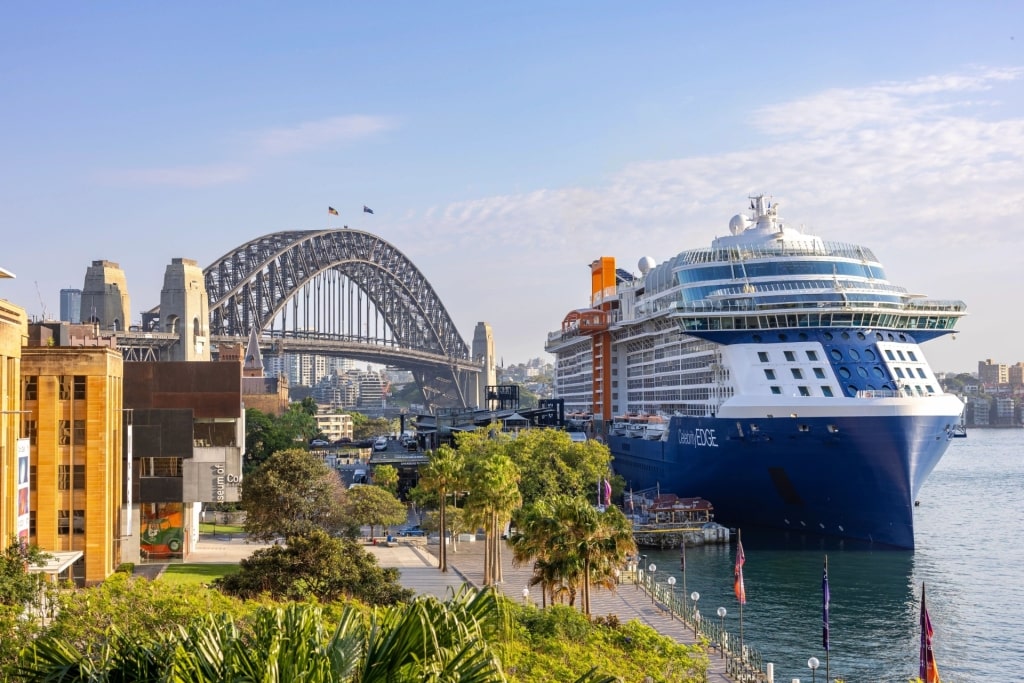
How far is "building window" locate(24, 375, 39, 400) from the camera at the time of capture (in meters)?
43.1

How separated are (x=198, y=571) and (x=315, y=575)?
46.2 feet

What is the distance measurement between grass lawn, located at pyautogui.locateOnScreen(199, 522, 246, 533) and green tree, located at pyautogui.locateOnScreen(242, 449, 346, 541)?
12.6 meters

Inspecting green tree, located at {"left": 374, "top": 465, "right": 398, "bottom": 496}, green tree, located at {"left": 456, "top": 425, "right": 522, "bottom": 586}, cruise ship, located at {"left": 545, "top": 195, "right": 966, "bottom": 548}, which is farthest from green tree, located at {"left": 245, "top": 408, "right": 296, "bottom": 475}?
green tree, located at {"left": 456, "top": 425, "right": 522, "bottom": 586}

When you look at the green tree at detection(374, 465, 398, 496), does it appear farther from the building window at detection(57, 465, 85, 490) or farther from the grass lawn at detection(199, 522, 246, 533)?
the building window at detection(57, 465, 85, 490)

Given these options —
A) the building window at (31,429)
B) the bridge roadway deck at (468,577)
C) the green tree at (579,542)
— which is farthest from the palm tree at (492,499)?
the building window at (31,429)

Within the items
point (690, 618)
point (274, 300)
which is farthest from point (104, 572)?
point (274, 300)

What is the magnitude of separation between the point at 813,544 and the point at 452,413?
82432 millimetres

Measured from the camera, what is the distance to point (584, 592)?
3759 centimetres

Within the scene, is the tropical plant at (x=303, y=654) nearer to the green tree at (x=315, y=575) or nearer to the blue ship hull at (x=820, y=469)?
the green tree at (x=315, y=575)

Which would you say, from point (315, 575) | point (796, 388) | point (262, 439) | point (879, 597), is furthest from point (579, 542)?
point (262, 439)

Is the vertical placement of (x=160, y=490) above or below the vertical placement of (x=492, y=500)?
above

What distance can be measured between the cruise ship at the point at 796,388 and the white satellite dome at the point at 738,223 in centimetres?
10

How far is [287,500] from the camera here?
5991 cm

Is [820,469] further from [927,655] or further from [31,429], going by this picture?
[31,429]
